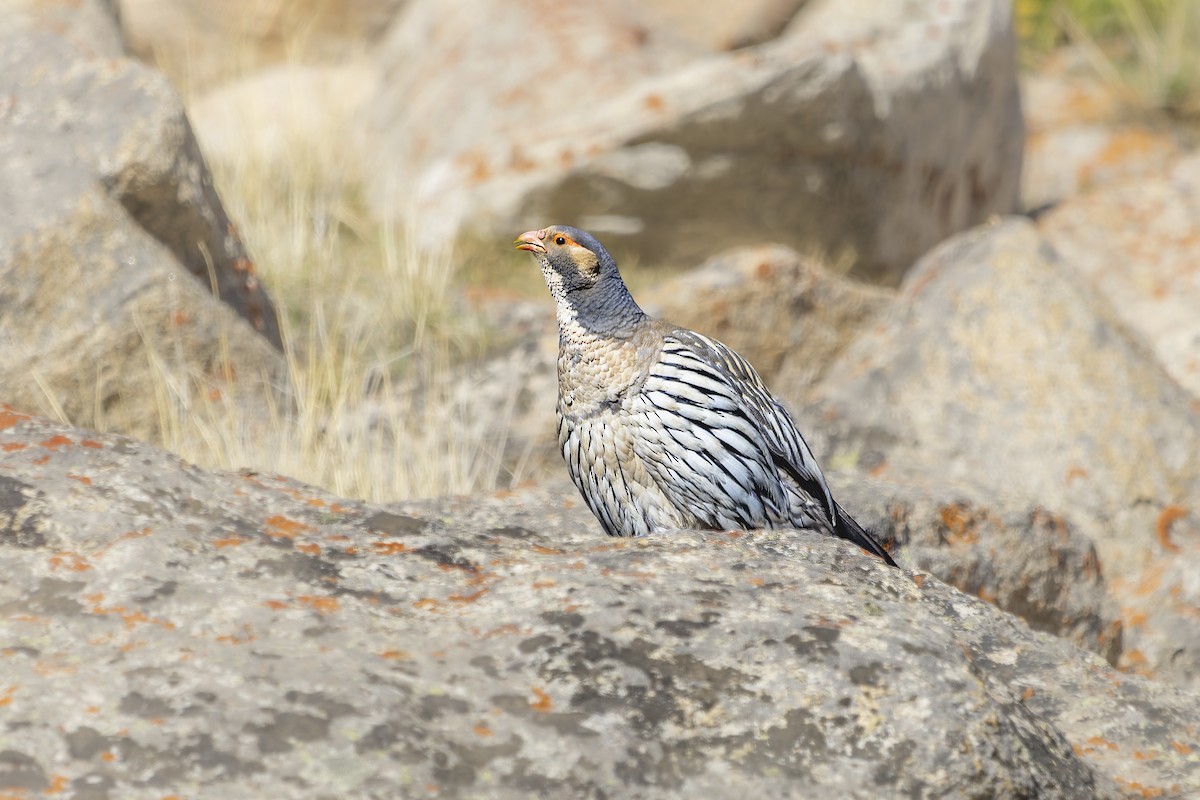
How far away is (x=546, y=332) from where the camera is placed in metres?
8.32

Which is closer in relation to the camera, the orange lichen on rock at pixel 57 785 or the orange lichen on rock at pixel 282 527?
the orange lichen on rock at pixel 57 785

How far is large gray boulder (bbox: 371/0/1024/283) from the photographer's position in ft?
33.2

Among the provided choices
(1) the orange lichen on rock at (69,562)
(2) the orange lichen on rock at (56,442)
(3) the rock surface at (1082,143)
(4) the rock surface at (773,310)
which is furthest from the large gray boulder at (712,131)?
(1) the orange lichen on rock at (69,562)

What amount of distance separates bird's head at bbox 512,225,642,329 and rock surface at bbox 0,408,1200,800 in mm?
1423

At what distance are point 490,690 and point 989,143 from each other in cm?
1001

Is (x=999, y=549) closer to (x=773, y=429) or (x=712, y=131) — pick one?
(x=773, y=429)

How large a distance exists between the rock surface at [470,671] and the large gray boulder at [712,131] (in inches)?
243

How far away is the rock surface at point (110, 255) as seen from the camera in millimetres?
6301

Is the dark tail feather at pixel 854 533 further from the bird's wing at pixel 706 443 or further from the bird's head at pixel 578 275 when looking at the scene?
the bird's head at pixel 578 275

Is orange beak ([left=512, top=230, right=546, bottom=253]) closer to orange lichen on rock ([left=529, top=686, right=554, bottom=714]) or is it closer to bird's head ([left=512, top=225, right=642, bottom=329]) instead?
bird's head ([left=512, top=225, right=642, bottom=329])

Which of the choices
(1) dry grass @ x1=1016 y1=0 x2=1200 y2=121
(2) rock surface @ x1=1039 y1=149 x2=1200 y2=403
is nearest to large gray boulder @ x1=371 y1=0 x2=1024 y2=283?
(2) rock surface @ x1=1039 y1=149 x2=1200 y2=403

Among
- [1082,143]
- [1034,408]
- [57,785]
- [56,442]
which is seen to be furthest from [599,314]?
[1082,143]

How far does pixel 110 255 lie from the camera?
21.1 feet

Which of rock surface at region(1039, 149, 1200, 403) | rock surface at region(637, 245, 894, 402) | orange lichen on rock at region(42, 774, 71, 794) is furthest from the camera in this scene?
rock surface at region(1039, 149, 1200, 403)
